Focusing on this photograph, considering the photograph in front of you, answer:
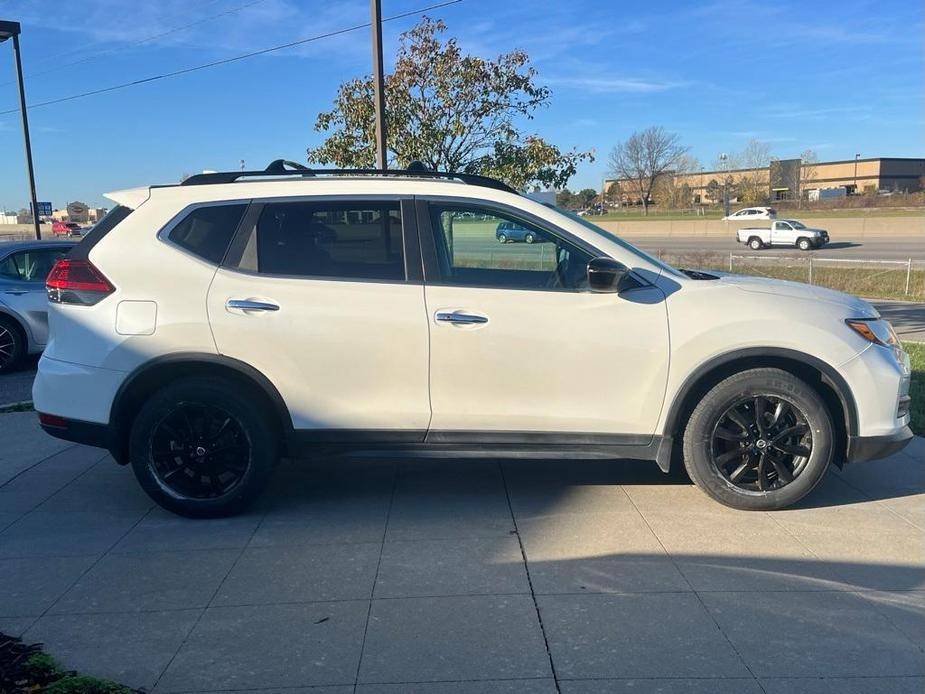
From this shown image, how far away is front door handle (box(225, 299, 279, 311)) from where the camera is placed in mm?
4352

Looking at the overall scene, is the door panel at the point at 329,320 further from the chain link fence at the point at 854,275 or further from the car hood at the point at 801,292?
the chain link fence at the point at 854,275

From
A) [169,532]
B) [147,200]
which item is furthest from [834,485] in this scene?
[147,200]

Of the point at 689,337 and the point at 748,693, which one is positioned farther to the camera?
the point at 689,337

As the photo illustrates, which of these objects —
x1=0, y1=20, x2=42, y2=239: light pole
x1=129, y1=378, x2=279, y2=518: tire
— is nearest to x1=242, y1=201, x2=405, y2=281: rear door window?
x1=129, y1=378, x2=279, y2=518: tire

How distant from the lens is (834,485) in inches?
199

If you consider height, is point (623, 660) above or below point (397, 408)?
below

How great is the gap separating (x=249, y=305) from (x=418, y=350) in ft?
3.24

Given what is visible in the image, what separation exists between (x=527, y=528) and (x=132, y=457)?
2321mm

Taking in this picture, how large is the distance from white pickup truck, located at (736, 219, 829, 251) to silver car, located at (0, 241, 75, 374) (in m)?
38.6

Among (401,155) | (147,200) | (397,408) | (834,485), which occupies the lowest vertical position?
(834,485)

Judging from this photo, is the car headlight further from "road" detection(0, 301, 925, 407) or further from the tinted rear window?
"road" detection(0, 301, 925, 407)

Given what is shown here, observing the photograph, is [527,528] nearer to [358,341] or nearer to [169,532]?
[358,341]

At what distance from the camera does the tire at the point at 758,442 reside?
14.3 feet

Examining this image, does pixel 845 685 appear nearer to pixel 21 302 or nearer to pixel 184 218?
pixel 184 218
